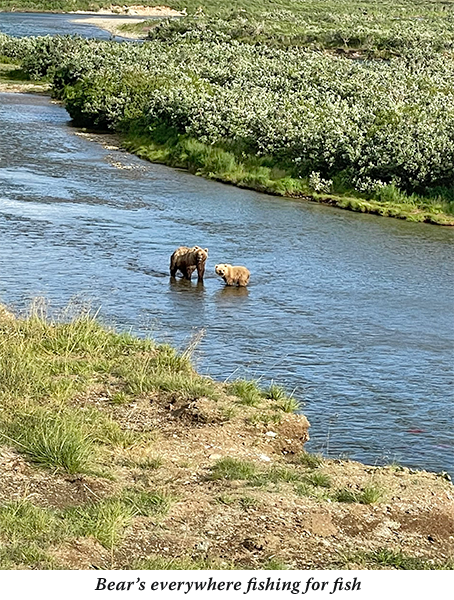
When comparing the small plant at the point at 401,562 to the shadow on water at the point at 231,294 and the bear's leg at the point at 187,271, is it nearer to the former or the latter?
the shadow on water at the point at 231,294

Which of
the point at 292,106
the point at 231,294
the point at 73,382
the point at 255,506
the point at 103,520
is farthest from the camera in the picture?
the point at 292,106

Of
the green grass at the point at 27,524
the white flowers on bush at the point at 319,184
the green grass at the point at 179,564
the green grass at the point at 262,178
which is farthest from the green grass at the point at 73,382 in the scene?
the white flowers on bush at the point at 319,184

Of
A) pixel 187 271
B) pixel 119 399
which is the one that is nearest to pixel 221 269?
pixel 187 271

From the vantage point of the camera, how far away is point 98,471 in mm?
10305

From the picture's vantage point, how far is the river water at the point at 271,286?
→ 15156 millimetres

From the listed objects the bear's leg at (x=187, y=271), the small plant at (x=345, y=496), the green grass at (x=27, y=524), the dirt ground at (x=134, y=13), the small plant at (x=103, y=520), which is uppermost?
the dirt ground at (x=134, y=13)

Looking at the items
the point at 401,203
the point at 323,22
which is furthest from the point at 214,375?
the point at 323,22

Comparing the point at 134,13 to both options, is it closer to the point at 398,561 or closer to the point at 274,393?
the point at 274,393

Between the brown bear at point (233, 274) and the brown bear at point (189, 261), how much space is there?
0.33 meters

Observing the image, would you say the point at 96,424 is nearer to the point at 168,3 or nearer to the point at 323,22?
the point at 323,22

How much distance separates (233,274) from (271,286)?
1.08 metres

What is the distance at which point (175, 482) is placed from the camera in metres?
10.5

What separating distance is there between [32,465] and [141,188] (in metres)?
22.2
